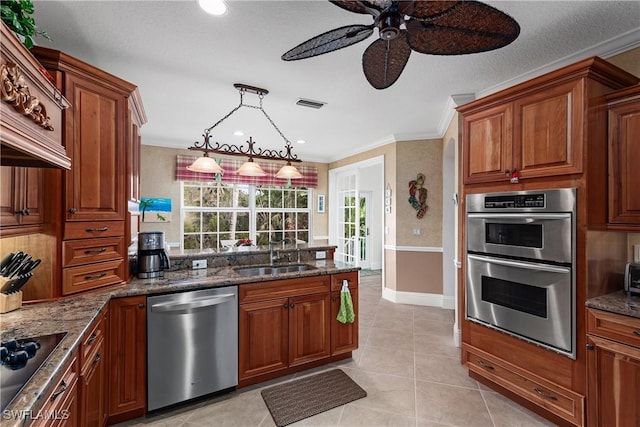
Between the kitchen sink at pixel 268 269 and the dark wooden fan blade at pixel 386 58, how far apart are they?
1804 mm

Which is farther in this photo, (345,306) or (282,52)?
(345,306)

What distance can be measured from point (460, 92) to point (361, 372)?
9.44ft

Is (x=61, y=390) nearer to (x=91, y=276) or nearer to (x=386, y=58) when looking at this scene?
(x=91, y=276)

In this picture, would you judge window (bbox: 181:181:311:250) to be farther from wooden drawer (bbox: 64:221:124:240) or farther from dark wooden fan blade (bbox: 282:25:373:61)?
dark wooden fan blade (bbox: 282:25:373:61)

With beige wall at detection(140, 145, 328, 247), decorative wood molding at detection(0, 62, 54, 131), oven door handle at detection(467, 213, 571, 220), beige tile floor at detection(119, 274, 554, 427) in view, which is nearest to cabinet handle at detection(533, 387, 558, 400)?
beige tile floor at detection(119, 274, 554, 427)

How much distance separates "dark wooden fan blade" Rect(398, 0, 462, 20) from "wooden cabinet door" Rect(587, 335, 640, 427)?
201 centimetres

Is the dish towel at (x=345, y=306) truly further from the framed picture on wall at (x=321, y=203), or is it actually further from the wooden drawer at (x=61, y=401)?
the framed picture on wall at (x=321, y=203)

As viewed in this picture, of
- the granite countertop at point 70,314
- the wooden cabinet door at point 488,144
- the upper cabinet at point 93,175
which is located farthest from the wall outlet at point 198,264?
the wooden cabinet door at point 488,144

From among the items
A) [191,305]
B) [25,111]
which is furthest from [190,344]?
[25,111]

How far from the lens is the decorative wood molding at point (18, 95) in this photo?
936mm

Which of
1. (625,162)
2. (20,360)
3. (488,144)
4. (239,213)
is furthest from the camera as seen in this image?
(239,213)

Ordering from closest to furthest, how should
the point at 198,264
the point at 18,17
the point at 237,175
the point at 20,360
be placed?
1. the point at 20,360
2. the point at 18,17
3. the point at 198,264
4. the point at 237,175

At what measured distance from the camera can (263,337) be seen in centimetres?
247

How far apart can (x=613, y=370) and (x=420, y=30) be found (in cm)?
215
